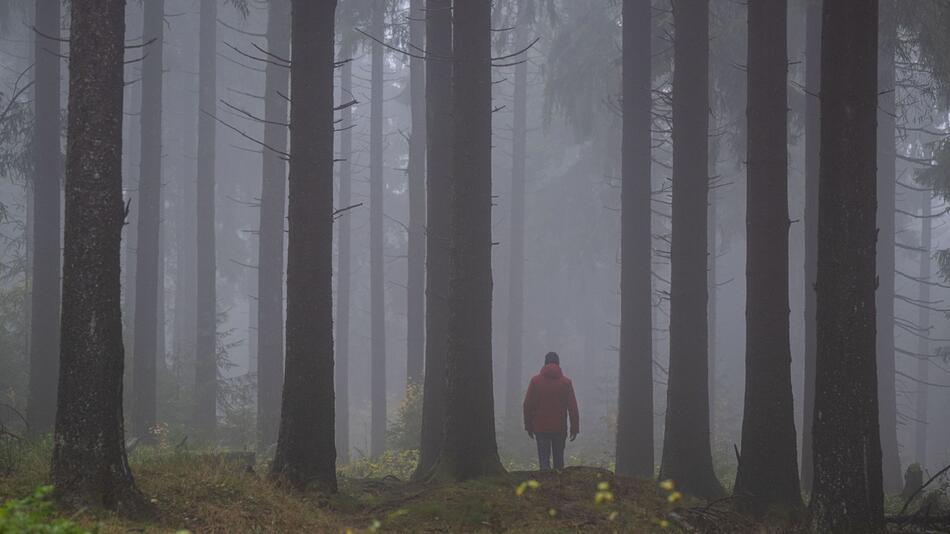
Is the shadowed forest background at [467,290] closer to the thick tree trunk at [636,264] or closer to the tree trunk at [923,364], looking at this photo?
the thick tree trunk at [636,264]

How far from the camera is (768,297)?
33.3 ft

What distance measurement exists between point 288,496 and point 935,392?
4202cm

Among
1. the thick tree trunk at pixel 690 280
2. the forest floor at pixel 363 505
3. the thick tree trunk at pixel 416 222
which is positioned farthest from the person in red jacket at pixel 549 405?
the thick tree trunk at pixel 416 222

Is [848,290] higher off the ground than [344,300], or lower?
lower

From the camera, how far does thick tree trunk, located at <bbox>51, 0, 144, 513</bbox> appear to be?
7.36m

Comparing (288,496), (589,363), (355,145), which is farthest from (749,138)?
(355,145)

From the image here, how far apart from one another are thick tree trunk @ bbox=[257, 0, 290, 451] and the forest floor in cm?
982

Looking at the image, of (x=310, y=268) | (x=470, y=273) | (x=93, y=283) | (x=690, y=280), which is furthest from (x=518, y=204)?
(x=93, y=283)

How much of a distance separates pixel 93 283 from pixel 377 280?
788 inches

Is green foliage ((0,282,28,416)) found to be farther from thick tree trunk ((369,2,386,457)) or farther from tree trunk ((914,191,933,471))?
tree trunk ((914,191,933,471))

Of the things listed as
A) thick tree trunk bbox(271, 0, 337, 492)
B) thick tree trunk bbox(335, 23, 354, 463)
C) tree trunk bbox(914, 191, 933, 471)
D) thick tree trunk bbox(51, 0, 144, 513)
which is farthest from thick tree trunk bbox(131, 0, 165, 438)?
tree trunk bbox(914, 191, 933, 471)

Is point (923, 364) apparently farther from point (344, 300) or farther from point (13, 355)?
point (13, 355)

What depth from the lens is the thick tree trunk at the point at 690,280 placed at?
484 inches

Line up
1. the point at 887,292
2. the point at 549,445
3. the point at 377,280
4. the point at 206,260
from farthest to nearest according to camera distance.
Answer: the point at 377,280, the point at 206,260, the point at 887,292, the point at 549,445
